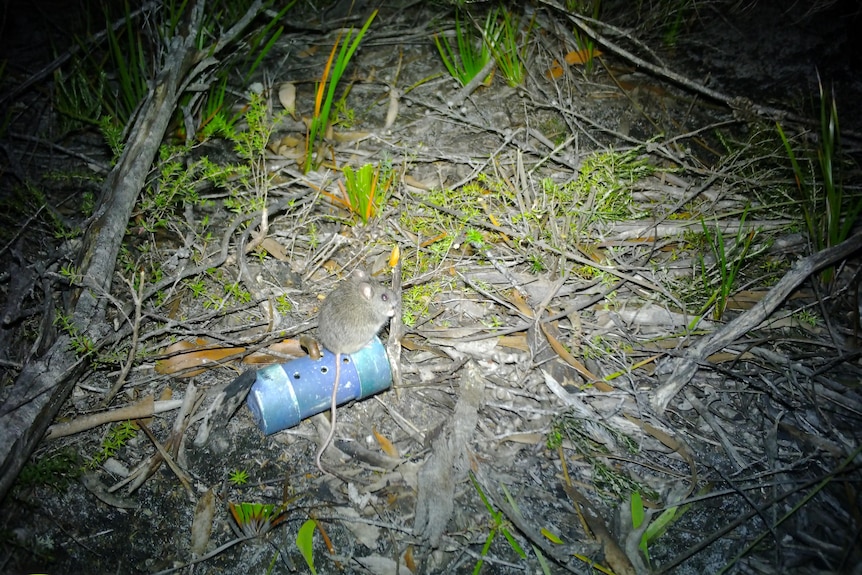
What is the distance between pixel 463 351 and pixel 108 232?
196cm

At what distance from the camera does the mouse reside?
2.39 meters

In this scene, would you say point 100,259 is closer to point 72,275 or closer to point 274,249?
point 72,275

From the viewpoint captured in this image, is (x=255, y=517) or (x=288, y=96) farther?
(x=288, y=96)

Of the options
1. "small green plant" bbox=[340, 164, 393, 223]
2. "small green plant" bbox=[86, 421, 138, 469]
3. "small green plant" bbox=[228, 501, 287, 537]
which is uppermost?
"small green plant" bbox=[340, 164, 393, 223]

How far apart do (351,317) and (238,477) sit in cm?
86

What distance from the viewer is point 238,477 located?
2221 millimetres

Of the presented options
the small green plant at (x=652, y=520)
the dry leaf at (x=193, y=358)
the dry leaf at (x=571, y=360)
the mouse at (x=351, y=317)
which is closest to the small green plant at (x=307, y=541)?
the mouse at (x=351, y=317)

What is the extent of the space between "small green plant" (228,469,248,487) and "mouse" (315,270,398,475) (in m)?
0.33

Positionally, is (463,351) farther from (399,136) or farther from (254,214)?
(399,136)

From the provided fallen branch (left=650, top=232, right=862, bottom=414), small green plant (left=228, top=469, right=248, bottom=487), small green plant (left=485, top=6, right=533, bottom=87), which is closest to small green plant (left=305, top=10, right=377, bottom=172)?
small green plant (left=485, top=6, right=533, bottom=87)

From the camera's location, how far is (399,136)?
377 cm

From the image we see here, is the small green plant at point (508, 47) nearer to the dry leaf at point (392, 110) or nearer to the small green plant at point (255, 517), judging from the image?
the dry leaf at point (392, 110)

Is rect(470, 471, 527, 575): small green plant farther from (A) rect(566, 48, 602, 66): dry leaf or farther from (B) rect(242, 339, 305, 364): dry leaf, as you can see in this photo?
(A) rect(566, 48, 602, 66): dry leaf

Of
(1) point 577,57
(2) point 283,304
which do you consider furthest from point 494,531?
(1) point 577,57
